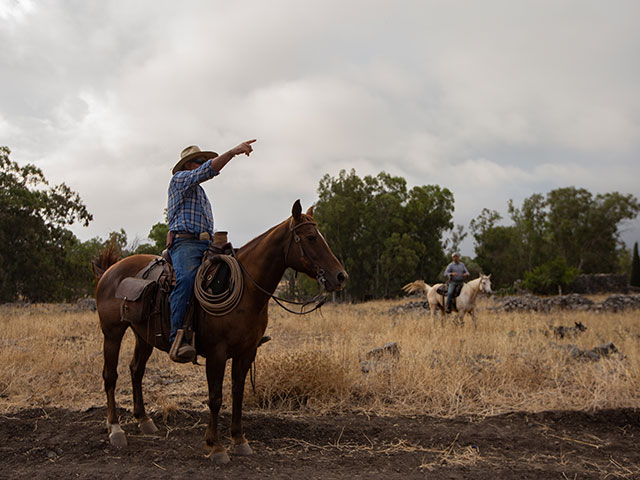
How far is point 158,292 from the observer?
531 cm

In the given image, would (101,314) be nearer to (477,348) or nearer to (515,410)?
(515,410)

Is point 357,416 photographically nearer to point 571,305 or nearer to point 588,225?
point 571,305

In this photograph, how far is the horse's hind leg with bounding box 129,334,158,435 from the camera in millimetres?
5633

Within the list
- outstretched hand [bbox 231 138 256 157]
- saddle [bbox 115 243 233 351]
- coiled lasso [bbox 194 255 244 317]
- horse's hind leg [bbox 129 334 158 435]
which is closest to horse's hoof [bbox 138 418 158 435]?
horse's hind leg [bbox 129 334 158 435]

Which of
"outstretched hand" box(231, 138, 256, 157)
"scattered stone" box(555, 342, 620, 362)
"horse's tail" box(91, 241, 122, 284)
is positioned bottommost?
"scattered stone" box(555, 342, 620, 362)

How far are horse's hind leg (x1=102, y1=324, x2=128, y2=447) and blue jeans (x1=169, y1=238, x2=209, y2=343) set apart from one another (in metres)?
1.13

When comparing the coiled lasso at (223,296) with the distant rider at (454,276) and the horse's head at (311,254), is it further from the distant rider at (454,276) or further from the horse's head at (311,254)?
the distant rider at (454,276)

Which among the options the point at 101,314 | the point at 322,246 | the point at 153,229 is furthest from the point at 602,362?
the point at 153,229

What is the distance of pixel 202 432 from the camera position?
18.2ft

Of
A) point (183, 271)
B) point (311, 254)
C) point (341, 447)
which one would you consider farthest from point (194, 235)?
point (341, 447)

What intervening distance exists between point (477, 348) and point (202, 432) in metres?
6.11

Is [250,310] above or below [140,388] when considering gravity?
above

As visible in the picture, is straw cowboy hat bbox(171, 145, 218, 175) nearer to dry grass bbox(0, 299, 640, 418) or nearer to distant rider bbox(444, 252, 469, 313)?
dry grass bbox(0, 299, 640, 418)

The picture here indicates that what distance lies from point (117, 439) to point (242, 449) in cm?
139
